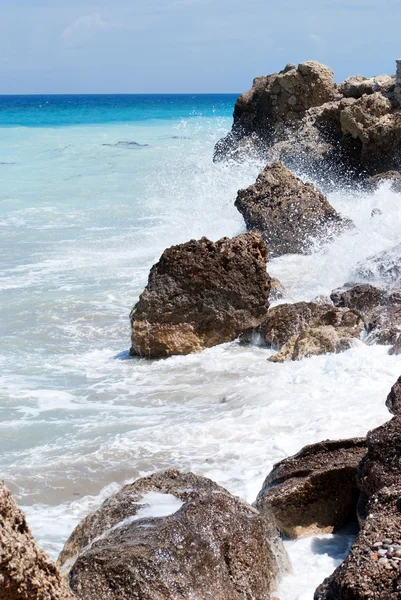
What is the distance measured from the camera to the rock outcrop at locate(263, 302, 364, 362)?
23.5 ft

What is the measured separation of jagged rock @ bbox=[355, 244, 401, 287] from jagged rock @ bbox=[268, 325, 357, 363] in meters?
1.99

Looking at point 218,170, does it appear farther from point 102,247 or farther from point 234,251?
point 234,251

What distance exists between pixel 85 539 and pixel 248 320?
4.55 metres

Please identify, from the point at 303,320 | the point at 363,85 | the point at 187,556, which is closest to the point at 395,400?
the point at 187,556

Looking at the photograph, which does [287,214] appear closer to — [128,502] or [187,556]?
[128,502]

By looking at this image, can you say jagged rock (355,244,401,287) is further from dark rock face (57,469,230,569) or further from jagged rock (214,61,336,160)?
jagged rock (214,61,336,160)

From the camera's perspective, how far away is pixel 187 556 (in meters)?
3.24

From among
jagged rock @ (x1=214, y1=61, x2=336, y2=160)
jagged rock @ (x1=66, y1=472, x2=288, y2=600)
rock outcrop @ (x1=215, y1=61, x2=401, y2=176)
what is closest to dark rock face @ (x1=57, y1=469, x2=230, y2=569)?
jagged rock @ (x1=66, y1=472, x2=288, y2=600)

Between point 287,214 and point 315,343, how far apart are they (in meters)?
4.20

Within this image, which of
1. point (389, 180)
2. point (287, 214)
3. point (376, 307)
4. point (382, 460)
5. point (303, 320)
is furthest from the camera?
point (389, 180)

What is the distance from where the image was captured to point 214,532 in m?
3.38

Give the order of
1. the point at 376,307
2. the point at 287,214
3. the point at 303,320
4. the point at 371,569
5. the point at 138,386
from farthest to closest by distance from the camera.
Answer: the point at 287,214
the point at 376,307
the point at 303,320
the point at 138,386
the point at 371,569

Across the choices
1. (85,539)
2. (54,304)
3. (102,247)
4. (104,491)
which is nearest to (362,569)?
(85,539)

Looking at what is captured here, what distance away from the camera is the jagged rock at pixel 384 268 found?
9219mm
